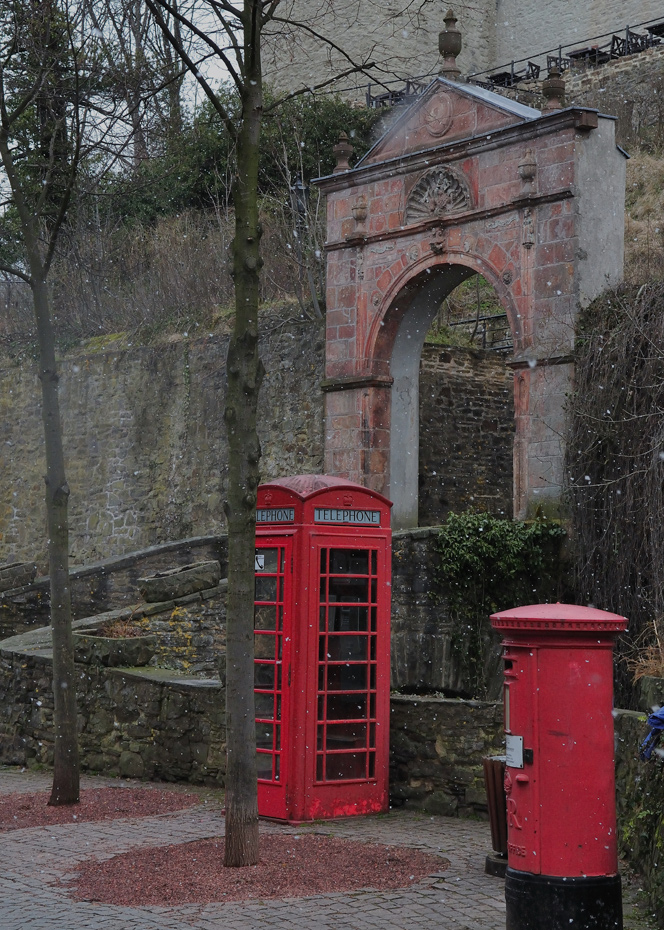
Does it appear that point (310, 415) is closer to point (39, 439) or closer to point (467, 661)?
point (467, 661)

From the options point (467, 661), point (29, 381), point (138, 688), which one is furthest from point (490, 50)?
point (138, 688)

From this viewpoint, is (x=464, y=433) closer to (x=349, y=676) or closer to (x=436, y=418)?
(x=436, y=418)

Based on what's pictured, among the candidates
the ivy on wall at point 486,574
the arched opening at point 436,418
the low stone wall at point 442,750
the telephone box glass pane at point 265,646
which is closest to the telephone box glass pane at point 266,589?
the telephone box glass pane at point 265,646

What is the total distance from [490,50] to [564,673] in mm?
39831

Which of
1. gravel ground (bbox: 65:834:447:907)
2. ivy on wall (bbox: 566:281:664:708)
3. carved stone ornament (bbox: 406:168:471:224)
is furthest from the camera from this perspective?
carved stone ornament (bbox: 406:168:471:224)

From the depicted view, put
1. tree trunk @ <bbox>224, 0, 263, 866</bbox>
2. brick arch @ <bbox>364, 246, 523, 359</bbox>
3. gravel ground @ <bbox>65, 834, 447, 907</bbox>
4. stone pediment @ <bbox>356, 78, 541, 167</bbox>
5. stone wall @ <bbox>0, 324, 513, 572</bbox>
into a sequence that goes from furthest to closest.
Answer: stone wall @ <bbox>0, 324, 513, 572</bbox>
brick arch @ <bbox>364, 246, 523, 359</bbox>
stone pediment @ <bbox>356, 78, 541, 167</bbox>
tree trunk @ <bbox>224, 0, 263, 866</bbox>
gravel ground @ <bbox>65, 834, 447, 907</bbox>

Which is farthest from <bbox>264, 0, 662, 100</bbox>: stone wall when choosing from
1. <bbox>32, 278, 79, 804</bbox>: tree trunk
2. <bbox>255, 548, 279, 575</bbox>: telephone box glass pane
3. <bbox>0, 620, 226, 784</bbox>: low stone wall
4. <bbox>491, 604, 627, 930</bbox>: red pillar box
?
<bbox>491, 604, 627, 930</bbox>: red pillar box

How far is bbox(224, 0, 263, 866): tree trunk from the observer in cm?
734

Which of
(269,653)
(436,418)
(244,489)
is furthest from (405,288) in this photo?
(244,489)

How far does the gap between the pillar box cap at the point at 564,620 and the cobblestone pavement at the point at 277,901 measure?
147 cm

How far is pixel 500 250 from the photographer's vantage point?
15.8 m

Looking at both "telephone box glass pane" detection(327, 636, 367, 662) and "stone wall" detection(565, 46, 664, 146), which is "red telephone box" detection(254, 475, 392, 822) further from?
"stone wall" detection(565, 46, 664, 146)

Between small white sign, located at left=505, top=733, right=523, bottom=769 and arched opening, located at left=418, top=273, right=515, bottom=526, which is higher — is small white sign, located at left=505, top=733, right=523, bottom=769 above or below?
below

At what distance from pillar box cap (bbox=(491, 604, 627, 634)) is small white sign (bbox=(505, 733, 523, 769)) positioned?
507 millimetres
